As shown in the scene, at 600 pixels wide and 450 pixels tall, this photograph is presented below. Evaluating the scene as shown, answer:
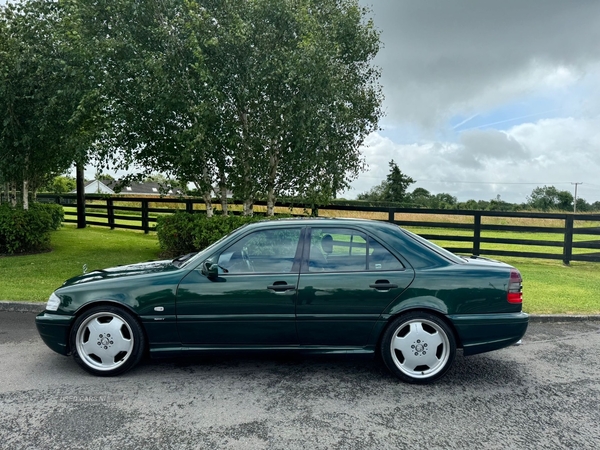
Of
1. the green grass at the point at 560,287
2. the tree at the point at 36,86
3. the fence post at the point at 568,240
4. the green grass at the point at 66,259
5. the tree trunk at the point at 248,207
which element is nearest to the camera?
the green grass at the point at 560,287

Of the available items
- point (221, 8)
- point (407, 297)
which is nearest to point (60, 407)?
point (407, 297)

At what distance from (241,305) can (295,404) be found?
38.1 inches

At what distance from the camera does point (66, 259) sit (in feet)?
35.0

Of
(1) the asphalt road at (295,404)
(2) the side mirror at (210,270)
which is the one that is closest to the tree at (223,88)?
(2) the side mirror at (210,270)

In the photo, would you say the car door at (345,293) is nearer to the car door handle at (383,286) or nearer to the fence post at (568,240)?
the car door handle at (383,286)

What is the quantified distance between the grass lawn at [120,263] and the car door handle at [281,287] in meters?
4.16

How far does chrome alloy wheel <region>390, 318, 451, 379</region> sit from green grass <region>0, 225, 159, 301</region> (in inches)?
210

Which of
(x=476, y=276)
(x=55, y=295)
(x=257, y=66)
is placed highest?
(x=257, y=66)

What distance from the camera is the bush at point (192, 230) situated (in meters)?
9.88

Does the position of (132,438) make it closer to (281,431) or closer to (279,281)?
(281,431)

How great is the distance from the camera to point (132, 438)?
9.82ft

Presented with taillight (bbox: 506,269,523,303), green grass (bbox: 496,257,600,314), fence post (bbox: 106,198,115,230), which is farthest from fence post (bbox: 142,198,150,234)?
taillight (bbox: 506,269,523,303)

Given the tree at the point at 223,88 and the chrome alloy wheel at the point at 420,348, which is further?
the tree at the point at 223,88

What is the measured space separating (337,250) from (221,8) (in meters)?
7.12
